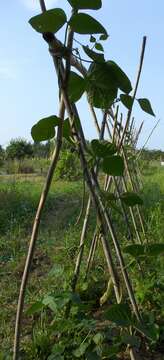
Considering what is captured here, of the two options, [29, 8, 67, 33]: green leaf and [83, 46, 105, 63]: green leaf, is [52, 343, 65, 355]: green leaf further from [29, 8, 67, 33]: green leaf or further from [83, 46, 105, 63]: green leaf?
[29, 8, 67, 33]: green leaf

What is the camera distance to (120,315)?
1.50 metres

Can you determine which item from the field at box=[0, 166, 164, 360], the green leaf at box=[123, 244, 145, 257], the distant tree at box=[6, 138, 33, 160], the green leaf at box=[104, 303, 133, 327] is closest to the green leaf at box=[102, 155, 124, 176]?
the green leaf at box=[123, 244, 145, 257]

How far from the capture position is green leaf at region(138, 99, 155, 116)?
4.83ft

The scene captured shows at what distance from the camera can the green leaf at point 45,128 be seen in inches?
53.0

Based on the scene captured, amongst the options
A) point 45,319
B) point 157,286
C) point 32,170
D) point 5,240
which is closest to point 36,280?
point 45,319

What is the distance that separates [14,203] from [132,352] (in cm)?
498

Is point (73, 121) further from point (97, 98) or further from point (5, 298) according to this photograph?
point (5, 298)

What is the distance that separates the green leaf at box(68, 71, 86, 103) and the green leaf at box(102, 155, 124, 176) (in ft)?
0.64

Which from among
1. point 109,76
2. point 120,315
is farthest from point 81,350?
point 109,76

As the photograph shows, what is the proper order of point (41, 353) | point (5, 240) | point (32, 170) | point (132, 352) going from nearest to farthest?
point (132, 352), point (41, 353), point (5, 240), point (32, 170)

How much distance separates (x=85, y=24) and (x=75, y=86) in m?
0.23

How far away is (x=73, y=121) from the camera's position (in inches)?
58.0

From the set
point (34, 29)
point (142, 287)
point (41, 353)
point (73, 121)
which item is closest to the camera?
point (34, 29)

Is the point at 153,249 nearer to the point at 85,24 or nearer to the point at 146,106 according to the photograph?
the point at 146,106
